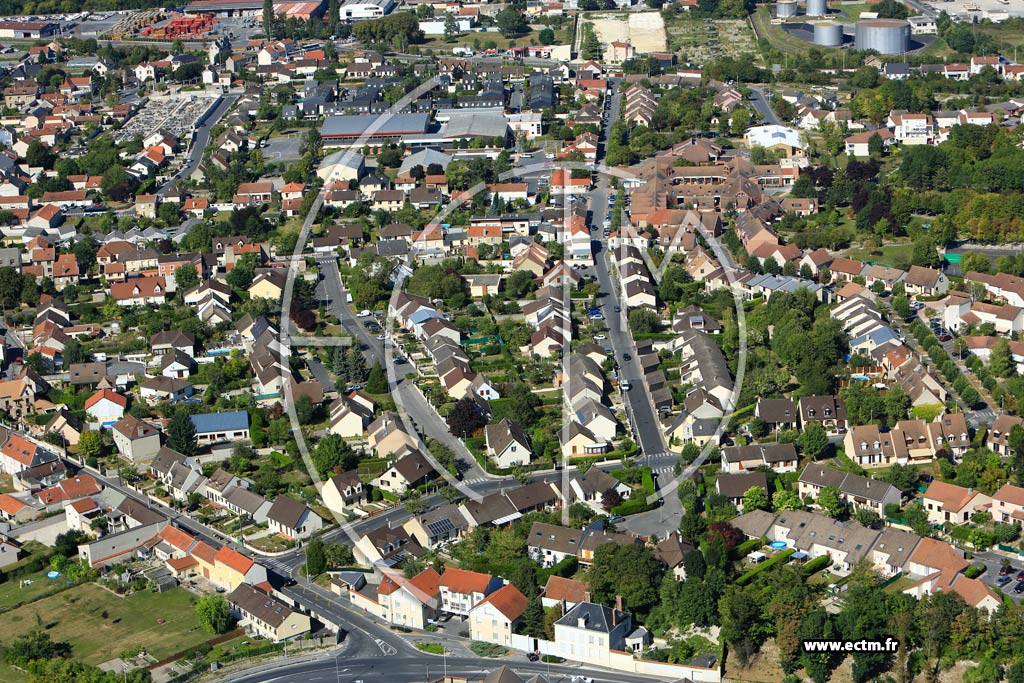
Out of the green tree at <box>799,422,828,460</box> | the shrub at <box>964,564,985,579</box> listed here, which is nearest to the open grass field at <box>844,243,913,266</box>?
the green tree at <box>799,422,828,460</box>

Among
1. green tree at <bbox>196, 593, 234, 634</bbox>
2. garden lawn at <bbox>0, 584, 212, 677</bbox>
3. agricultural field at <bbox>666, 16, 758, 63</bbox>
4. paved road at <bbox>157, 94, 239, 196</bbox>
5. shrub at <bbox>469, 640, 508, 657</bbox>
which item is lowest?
garden lawn at <bbox>0, 584, 212, 677</bbox>

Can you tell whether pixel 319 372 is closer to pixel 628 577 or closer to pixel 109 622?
pixel 109 622

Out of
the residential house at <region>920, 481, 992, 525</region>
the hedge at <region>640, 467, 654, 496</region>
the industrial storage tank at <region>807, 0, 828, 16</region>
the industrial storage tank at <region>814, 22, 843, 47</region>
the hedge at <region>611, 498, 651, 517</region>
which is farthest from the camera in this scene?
the industrial storage tank at <region>807, 0, 828, 16</region>

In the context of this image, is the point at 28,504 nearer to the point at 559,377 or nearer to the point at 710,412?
the point at 559,377

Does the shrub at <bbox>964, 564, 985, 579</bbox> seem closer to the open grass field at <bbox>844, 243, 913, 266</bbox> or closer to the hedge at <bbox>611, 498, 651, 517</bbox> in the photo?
the hedge at <bbox>611, 498, 651, 517</bbox>

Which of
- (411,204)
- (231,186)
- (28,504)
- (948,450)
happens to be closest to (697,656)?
(948,450)
